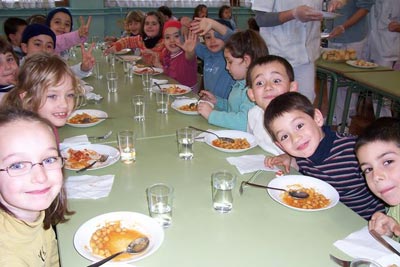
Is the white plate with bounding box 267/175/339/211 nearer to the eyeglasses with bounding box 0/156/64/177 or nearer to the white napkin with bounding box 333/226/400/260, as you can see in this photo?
the white napkin with bounding box 333/226/400/260

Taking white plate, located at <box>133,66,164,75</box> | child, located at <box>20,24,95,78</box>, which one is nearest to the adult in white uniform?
white plate, located at <box>133,66,164,75</box>

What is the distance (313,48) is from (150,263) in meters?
2.62

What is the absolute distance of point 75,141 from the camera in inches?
77.5

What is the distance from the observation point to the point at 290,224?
4.18 ft

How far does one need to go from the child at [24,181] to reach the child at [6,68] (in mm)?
1664

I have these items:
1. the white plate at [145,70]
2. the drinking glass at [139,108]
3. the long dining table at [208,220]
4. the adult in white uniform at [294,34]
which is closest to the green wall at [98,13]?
the white plate at [145,70]

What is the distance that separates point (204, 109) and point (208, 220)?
109cm

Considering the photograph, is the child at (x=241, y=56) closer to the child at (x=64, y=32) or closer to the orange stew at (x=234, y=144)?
the orange stew at (x=234, y=144)

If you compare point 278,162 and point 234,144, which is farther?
point 234,144

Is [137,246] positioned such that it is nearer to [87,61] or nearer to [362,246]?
[362,246]

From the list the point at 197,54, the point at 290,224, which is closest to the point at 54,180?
the point at 290,224

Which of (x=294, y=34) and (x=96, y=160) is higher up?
(x=294, y=34)

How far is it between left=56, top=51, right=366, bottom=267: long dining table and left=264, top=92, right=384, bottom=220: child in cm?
20

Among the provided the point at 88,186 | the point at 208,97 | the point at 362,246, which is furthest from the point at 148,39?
the point at 362,246
